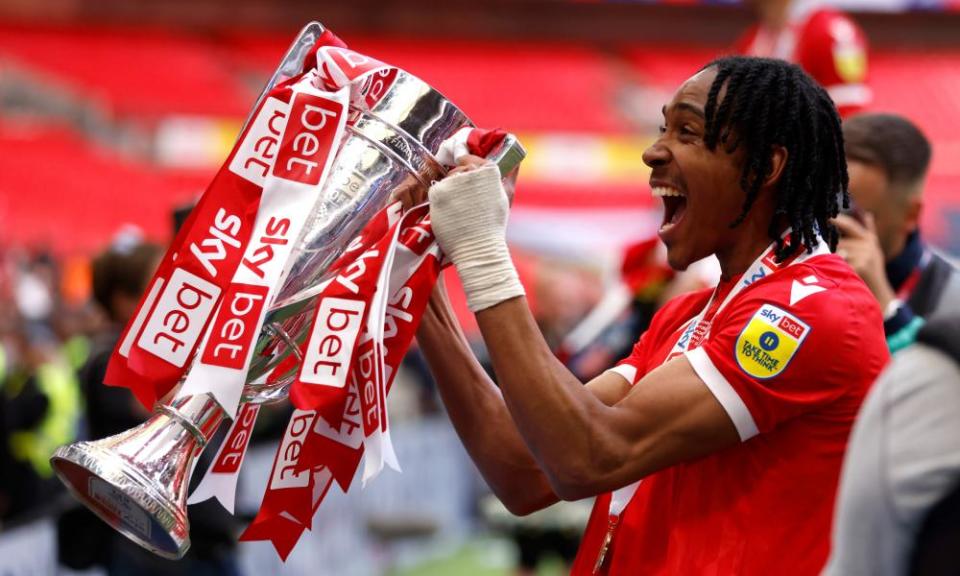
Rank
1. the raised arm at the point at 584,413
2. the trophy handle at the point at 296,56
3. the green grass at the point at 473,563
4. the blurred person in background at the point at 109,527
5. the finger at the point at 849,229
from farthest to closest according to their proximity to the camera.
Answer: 1. the green grass at the point at 473,563
2. the blurred person in background at the point at 109,527
3. the finger at the point at 849,229
4. the trophy handle at the point at 296,56
5. the raised arm at the point at 584,413

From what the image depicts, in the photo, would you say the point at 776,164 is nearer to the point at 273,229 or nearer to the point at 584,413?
the point at 584,413

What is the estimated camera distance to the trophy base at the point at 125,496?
6.05 feet

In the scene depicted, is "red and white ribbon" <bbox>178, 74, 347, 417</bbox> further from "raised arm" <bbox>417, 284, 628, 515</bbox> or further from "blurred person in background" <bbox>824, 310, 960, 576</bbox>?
"blurred person in background" <bbox>824, 310, 960, 576</bbox>

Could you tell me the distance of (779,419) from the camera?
1847mm

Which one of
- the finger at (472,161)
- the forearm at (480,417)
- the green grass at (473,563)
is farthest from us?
the green grass at (473,563)

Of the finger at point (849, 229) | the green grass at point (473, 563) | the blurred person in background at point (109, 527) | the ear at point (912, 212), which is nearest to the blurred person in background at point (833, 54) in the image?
the ear at point (912, 212)

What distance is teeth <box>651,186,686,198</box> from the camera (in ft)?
6.53

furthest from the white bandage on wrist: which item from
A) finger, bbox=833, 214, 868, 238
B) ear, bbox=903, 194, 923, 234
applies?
ear, bbox=903, 194, 923, 234

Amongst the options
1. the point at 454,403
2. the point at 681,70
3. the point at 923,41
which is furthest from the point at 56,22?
the point at 454,403

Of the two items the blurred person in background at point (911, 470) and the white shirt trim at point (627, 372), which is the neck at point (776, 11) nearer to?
the white shirt trim at point (627, 372)

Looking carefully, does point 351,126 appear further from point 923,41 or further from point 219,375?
point 923,41

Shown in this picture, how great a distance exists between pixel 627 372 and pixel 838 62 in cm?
158

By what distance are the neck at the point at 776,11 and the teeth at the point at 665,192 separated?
1875mm

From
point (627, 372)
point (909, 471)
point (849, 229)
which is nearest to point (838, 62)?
point (849, 229)
